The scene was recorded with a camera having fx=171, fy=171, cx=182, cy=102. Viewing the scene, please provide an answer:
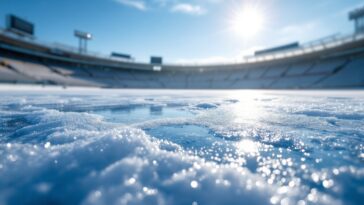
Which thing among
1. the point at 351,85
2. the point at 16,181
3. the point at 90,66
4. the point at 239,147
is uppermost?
the point at 90,66

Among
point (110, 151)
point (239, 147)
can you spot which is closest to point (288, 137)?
point (239, 147)

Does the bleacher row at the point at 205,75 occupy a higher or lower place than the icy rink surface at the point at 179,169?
higher

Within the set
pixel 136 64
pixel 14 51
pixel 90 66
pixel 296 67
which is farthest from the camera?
pixel 136 64

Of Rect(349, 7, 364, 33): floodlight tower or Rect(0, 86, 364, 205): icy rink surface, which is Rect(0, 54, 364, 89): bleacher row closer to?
Rect(349, 7, 364, 33): floodlight tower

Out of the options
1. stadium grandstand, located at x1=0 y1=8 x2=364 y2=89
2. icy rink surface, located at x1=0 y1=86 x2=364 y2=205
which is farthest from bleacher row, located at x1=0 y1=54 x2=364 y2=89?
icy rink surface, located at x1=0 y1=86 x2=364 y2=205

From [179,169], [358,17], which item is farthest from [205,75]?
[179,169]

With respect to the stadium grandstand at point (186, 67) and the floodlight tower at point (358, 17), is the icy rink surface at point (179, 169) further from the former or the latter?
the floodlight tower at point (358, 17)

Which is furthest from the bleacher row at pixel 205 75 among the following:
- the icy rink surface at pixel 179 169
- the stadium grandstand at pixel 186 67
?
the icy rink surface at pixel 179 169

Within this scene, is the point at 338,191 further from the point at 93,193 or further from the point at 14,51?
the point at 14,51

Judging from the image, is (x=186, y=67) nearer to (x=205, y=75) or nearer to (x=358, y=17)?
(x=205, y=75)
